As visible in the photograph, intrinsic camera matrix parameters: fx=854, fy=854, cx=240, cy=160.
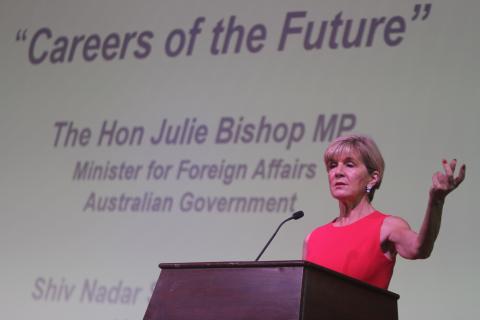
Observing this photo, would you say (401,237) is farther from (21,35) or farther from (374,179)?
(21,35)

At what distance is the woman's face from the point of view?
2.81 m

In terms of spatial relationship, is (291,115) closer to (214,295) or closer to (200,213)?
(200,213)

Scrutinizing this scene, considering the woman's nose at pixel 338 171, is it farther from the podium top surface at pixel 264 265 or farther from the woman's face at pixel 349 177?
the podium top surface at pixel 264 265

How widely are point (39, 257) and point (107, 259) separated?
0.45m

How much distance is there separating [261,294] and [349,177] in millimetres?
728

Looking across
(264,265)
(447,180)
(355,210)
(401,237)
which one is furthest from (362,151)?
(264,265)

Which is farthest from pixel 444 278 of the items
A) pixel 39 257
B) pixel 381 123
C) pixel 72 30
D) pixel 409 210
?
pixel 72 30

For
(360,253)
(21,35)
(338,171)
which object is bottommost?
(360,253)

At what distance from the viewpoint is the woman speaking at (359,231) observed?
8.86 feet

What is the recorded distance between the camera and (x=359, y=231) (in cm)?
278

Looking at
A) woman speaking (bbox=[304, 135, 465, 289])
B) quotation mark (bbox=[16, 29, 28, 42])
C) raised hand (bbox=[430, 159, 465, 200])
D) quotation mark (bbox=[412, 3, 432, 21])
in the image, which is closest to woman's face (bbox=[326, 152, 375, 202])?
woman speaking (bbox=[304, 135, 465, 289])

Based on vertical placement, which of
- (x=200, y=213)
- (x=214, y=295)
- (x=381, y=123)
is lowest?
(x=214, y=295)

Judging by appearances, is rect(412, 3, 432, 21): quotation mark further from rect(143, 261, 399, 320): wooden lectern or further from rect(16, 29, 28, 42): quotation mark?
rect(16, 29, 28, 42): quotation mark

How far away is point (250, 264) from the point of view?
2.26 metres
